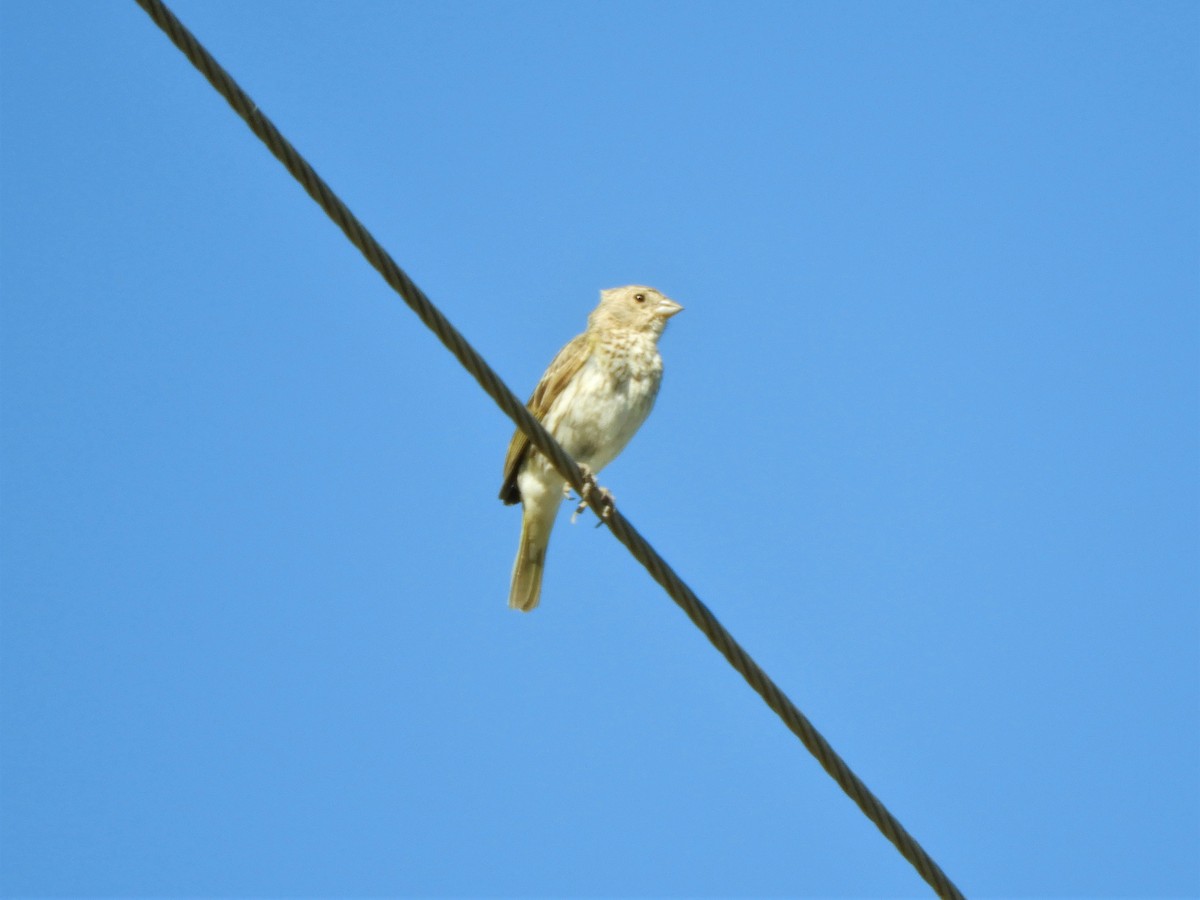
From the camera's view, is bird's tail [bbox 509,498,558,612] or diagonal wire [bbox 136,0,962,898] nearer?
diagonal wire [bbox 136,0,962,898]

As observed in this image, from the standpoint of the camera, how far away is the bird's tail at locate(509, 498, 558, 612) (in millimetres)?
8453

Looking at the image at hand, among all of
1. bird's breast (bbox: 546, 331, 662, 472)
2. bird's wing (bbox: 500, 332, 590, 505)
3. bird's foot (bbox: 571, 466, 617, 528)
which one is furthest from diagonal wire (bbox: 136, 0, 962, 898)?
bird's wing (bbox: 500, 332, 590, 505)

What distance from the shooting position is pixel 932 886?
4.81m

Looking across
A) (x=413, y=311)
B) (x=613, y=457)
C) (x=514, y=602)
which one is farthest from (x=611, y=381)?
(x=413, y=311)

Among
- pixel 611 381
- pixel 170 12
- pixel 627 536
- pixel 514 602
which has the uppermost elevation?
pixel 611 381

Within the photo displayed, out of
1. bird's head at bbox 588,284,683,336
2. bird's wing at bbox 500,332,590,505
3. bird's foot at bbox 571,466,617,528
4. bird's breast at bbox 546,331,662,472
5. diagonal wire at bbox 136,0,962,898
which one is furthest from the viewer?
bird's head at bbox 588,284,683,336

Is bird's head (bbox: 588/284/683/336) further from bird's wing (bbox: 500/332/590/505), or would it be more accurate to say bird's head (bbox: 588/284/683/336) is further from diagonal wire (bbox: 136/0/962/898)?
diagonal wire (bbox: 136/0/962/898)

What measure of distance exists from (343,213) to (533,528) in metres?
3.89

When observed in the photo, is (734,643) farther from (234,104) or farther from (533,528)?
(533,528)

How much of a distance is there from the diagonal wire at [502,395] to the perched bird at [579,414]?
8.94ft

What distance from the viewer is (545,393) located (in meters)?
8.38

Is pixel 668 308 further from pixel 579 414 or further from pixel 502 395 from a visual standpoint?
pixel 502 395

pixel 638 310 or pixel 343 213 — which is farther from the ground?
pixel 638 310

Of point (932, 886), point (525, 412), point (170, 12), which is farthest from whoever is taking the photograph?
point (525, 412)
